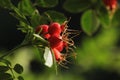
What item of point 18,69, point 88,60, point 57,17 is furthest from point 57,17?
point 88,60

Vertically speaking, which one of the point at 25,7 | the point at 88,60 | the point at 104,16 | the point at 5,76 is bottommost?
the point at 5,76

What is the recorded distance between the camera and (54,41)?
157 centimetres

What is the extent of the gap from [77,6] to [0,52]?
3.10 ft

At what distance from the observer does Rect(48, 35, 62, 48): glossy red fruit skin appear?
5.11 feet

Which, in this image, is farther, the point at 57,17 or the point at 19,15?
the point at 57,17

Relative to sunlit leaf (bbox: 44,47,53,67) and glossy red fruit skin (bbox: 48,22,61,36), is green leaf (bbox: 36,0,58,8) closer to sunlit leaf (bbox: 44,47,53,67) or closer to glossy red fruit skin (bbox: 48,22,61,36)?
glossy red fruit skin (bbox: 48,22,61,36)

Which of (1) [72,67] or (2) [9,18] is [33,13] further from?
(2) [9,18]

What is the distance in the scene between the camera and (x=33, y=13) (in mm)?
1652

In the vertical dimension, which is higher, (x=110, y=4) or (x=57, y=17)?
(x=110, y=4)

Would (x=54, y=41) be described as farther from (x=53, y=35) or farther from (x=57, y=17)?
(x=57, y=17)

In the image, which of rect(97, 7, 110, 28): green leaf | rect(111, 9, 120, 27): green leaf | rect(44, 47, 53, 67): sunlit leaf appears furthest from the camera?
rect(111, 9, 120, 27): green leaf

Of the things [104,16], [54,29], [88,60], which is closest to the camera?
[54,29]

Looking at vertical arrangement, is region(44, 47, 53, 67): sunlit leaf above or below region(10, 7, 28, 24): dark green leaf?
below

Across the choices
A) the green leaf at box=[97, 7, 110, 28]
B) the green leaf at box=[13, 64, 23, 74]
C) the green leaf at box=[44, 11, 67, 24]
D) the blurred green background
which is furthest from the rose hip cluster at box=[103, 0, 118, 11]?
the blurred green background
